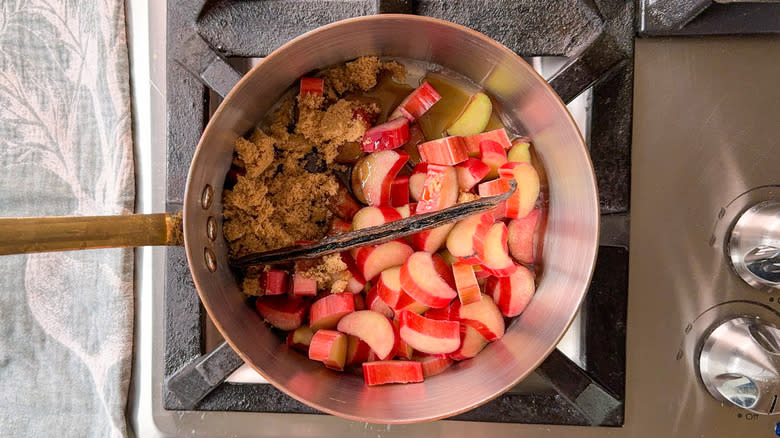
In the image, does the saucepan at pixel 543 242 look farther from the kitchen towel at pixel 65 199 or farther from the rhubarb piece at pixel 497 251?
the kitchen towel at pixel 65 199

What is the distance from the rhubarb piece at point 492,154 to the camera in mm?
626

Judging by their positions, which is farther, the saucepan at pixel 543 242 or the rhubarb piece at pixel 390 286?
the rhubarb piece at pixel 390 286

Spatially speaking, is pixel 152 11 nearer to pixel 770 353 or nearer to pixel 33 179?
pixel 33 179

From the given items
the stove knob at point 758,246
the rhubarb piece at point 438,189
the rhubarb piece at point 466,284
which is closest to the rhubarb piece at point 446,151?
the rhubarb piece at point 438,189

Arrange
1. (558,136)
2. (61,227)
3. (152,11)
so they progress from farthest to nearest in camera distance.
Result: (152,11), (558,136), (61,227)

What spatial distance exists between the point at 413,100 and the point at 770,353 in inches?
18.9

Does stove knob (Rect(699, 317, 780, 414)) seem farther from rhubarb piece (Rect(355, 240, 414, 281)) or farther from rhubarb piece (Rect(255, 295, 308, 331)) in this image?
rhubarb piece (Rect(255, 295, 308, 331))

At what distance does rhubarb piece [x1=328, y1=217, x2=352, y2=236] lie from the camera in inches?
24.9

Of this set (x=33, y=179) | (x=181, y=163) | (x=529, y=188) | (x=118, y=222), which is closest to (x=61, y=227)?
(x=118, y=222)

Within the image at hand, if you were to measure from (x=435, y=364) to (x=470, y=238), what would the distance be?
148 mm

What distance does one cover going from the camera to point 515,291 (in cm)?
63

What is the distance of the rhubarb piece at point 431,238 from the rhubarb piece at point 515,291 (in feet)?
0.26

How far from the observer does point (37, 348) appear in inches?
27.7

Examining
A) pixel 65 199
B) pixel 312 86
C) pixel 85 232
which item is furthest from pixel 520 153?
pixel 65 199
